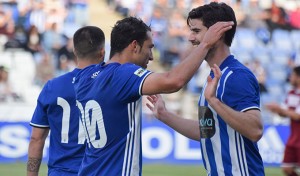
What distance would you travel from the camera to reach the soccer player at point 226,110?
187 inches

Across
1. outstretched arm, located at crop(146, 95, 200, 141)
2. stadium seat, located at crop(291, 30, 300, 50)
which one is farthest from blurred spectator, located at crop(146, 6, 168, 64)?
outstretched arm, located at crop(146, 95, 200, 141)

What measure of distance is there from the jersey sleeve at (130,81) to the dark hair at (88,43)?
1.55 meters

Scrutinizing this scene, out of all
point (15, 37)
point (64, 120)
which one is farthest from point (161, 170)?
point (64, 120)

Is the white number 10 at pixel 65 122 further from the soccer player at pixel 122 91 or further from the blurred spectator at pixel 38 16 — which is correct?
the blurred spectator at pixel 38 16

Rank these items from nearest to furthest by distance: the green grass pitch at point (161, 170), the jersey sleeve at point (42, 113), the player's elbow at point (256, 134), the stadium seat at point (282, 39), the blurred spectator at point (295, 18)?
the player's elbow at point (256, 134) < the jersey sleeve at point (42, 113) < the green grass pitch at point (161, 170) < the stadium seat at point (282, 39) < the blurred spectator at point (295, 18)

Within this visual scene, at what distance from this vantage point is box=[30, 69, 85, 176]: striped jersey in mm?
6293

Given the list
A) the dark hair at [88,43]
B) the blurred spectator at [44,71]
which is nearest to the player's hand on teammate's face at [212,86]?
the dark hair at [88,43]

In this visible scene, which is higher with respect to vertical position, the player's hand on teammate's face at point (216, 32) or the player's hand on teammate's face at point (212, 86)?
the player's hand on teammate's face at point (216, 32)

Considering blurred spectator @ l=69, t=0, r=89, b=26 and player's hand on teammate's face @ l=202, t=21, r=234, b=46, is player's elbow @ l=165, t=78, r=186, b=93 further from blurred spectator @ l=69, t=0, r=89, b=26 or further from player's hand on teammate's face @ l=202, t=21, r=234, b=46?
blurred spectator @ l=69, t=0, r=89, b=26

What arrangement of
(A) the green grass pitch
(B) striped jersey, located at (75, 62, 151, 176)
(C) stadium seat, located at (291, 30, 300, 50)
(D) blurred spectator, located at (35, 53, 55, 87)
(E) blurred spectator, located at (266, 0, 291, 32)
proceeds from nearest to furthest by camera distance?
(B) striped jersey, located at (75, 62, 151, 176), (A) the green grass pitch, (D) blurred spectator, located at (35, 53, 55, 87), (E) blurred spectator, located at (266, 0, 291, 32), (C) stadium seat, located at (291, 30, 300, 50)

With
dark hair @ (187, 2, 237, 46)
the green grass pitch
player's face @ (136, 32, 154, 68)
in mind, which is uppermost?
dark hair @ (187, 2, 237, 46)

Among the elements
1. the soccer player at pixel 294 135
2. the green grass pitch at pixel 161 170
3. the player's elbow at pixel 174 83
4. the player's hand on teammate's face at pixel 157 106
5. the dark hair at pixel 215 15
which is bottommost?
the green grass pitch at pixel 161 170

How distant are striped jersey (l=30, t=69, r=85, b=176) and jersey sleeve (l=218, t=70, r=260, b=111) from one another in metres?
1.75

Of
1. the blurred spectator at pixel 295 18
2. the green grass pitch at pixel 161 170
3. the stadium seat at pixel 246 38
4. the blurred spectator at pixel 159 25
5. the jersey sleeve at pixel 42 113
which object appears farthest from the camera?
the blurred spectator at pixel 295 18
